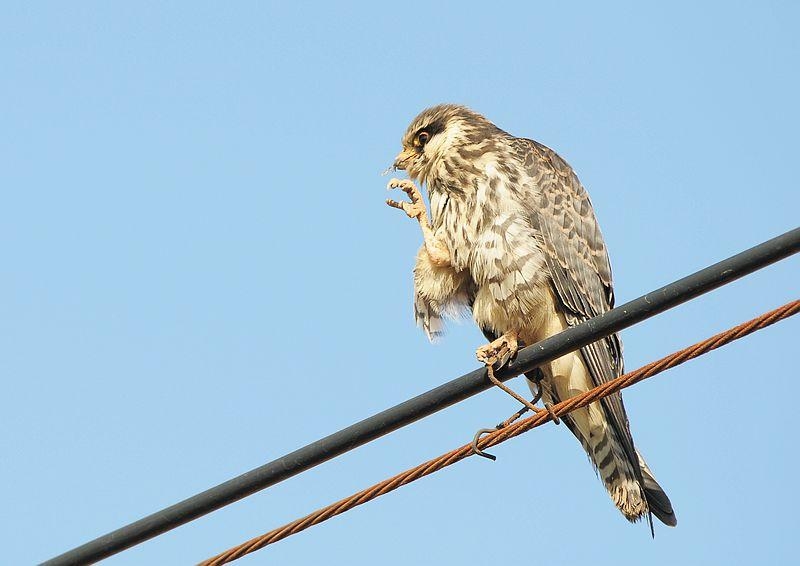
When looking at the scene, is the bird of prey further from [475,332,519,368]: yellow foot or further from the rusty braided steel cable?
the rusty braided steel cable

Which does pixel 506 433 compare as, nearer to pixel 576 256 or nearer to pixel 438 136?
pixel 576 256

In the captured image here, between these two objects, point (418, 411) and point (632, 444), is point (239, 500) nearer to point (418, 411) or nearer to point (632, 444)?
point (418, 411)

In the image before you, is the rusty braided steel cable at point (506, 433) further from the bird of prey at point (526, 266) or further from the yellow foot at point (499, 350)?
the bird of prey at point (526, 266)

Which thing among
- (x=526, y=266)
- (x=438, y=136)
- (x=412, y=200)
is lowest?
(x=526, y=266)

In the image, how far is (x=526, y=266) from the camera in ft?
20.5

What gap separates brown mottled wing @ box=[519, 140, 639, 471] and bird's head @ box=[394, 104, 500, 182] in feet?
1.13

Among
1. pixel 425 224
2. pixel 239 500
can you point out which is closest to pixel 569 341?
pixel 239 500

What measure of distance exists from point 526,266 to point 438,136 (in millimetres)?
1295

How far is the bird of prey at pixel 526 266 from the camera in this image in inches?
246

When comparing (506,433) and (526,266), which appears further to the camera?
(526,266)

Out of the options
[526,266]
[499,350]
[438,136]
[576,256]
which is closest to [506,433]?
[499,350]

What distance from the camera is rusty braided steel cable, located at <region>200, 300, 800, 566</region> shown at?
369 cm

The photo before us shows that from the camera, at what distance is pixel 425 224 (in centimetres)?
657

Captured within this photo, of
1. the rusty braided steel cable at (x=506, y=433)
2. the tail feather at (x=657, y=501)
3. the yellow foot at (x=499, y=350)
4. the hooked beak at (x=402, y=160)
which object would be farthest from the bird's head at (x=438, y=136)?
the rusty braided steel cable at (x=506, y=433)
